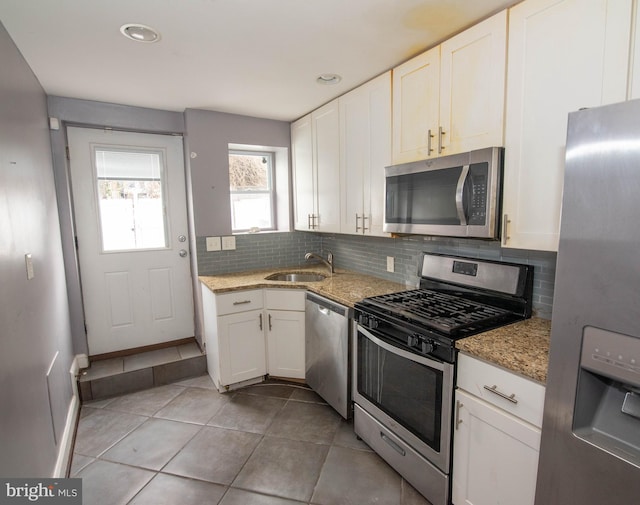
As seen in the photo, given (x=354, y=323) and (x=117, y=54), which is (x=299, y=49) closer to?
(x=117, y=54)

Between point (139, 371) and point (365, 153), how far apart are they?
255cm

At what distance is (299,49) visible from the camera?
6.16 feet

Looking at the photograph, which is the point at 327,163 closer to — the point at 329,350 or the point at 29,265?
the point at 329,350

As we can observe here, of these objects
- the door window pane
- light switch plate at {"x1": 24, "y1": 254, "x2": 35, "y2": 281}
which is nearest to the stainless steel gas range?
light switch plate at {"x1": 24, "y1": 254, "x2": 35, "y2": 281}

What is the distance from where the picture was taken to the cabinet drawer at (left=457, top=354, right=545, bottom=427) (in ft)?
3.91

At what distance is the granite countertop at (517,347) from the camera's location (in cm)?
120

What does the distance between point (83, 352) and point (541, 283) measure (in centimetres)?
347

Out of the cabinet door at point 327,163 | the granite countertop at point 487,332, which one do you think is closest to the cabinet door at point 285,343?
the granite countertop at point 487,332

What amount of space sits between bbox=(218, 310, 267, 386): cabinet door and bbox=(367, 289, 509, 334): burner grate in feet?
3.91

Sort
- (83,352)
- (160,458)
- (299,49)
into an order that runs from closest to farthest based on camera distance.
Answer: (299,49) < (160,458) < (83,352)

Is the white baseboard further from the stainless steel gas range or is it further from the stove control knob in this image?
the stove control knob

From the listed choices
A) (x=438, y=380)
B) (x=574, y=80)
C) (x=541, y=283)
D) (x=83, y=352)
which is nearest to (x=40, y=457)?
(x=83, y=352)

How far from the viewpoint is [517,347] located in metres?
1.35

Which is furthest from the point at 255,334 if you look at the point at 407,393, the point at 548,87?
the point at 548,87
